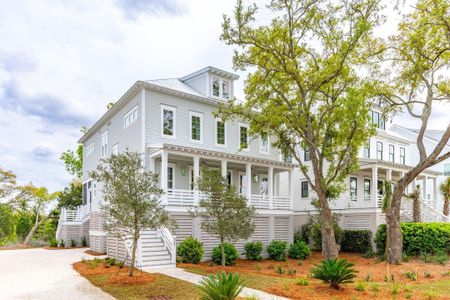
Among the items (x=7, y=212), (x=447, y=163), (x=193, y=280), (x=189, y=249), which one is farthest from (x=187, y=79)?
(x=447, y=163)

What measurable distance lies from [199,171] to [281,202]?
5.88 meters

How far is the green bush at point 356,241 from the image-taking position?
2453cm

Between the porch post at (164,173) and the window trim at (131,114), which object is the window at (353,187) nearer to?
the porch post at (164,173)

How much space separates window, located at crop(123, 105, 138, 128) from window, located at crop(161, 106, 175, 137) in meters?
1.61

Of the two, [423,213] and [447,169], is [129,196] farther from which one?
[447,169]

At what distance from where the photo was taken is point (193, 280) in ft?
42.9

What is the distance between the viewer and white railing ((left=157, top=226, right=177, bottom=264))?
1671cm

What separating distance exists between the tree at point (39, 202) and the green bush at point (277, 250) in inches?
898

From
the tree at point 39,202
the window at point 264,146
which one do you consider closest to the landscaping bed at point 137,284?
the window at point 264,146

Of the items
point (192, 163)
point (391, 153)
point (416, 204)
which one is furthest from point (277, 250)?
point (391, 153)

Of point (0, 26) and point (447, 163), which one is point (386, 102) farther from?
point (447, 163)

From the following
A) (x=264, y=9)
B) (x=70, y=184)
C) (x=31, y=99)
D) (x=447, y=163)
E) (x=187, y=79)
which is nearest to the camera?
(x=264, y=9)

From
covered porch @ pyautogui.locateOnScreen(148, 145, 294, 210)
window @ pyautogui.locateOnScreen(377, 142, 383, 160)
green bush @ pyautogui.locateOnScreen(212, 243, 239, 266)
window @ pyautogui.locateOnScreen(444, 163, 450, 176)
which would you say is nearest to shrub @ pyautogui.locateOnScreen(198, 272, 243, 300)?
covered porch @ pyautogui.locateOnScreen(148, 145, 294, 210)

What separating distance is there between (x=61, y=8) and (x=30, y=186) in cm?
2693
